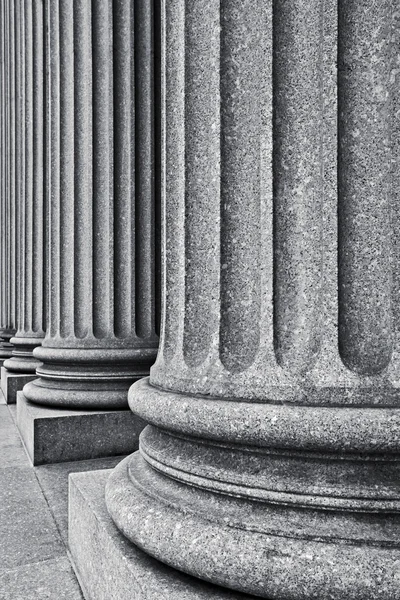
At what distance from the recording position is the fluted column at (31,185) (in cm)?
1142

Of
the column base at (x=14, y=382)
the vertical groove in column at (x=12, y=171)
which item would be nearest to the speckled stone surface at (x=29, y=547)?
the column base at (x=14, y=382)

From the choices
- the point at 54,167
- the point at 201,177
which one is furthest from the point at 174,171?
the point at 54,167

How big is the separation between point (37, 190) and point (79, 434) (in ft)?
20.1

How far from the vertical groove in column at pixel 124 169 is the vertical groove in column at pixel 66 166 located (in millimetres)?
713

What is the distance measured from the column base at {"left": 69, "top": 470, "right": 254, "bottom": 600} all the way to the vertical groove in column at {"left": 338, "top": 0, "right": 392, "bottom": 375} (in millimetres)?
1420

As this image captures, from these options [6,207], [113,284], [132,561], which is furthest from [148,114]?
[6,207]

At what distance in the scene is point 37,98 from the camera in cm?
1153

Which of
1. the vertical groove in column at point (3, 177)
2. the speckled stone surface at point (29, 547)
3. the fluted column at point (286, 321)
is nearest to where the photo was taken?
the fluted column at point (286, 321)

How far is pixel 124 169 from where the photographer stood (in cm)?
821

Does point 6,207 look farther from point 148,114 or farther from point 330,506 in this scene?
point 330,506

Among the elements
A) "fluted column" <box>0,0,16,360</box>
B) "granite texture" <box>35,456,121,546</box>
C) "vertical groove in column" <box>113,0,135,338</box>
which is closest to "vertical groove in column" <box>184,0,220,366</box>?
"granite texture" <box>35,456,121,546</box>

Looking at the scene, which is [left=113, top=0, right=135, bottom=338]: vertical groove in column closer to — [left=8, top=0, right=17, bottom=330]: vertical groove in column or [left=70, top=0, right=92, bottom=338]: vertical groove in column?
[left=70, top=0, right=92, bottom=338]: vertical groove in column

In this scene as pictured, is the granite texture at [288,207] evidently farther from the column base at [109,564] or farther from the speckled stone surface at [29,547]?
the speckled stone surface at [29,547]

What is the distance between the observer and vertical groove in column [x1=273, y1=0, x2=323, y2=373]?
120 inches
